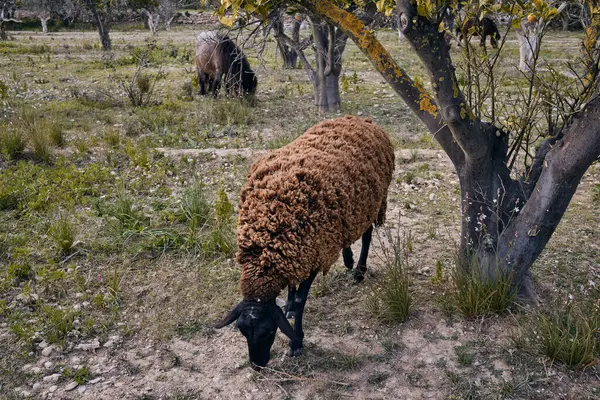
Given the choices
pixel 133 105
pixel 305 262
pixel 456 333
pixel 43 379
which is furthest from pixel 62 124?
pixel 456 333

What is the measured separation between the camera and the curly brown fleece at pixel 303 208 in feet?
12.7

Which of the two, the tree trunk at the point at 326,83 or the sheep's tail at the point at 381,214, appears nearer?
the sheep's tail at the point at 381,214

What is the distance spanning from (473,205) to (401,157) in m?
3.90

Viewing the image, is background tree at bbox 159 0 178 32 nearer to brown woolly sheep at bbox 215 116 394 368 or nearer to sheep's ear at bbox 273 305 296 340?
brown woolly sheep at bbox 215 116 394 368

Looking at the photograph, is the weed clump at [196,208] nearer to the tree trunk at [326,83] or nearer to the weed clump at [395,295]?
the weed clump at [395,295]

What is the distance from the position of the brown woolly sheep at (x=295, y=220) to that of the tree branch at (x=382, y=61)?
663 mm

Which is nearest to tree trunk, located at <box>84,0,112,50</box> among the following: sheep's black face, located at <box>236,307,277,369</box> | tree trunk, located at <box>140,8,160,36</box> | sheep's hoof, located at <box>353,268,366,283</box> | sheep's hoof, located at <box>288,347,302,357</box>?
tree trunk, located at <box>140,8,160,36</box>

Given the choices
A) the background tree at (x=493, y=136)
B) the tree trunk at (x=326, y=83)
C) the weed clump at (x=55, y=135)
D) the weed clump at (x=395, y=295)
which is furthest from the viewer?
the tree trunk at (x=326, y=83)

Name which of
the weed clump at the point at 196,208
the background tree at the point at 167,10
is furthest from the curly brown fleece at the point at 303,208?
the background tree at the point at 167,10

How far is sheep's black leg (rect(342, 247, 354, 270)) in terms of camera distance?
541cm

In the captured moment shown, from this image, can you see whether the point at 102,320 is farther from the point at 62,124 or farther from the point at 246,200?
the point at 62,124

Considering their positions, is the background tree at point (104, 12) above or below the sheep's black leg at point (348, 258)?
above

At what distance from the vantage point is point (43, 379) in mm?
4133

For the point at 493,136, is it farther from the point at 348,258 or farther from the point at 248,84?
the point at 248,84
